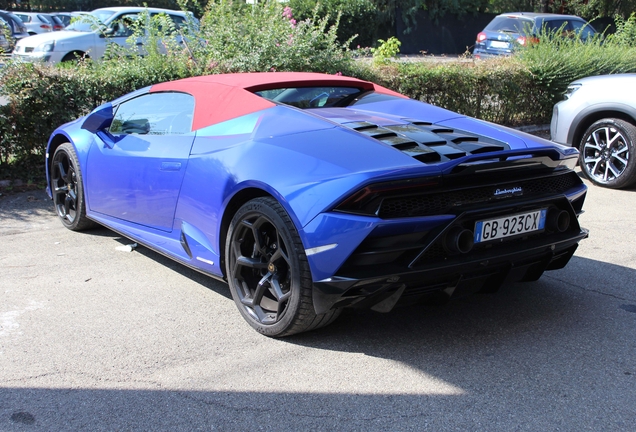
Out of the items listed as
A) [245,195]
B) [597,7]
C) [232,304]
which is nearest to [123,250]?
[232,304]

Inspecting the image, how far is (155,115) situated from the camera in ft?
15.3

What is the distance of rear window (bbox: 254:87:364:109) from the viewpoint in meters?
4.16

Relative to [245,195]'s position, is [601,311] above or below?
below

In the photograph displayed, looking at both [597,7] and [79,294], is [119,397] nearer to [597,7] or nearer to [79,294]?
[79,294]

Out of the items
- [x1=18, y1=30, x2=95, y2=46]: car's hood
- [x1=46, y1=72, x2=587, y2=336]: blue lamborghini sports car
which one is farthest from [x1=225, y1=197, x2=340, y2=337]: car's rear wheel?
[x1=18, y1=30, x2=95, y2=46]: car's hood

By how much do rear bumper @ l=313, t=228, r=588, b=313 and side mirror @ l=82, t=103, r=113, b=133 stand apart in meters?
2.74

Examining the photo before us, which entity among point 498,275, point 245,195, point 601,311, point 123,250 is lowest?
point 123,250

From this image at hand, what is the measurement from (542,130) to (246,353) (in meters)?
8.60

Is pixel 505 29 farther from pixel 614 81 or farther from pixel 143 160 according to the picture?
pixel 143 160

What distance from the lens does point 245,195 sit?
361cm

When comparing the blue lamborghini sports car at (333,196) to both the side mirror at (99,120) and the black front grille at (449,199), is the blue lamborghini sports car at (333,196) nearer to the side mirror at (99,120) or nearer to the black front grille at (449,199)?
the black front grille at (449,199)

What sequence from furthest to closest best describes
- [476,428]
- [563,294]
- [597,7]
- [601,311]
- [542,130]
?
[597,7], [542,130], [563,294], [601,311], [476,428]

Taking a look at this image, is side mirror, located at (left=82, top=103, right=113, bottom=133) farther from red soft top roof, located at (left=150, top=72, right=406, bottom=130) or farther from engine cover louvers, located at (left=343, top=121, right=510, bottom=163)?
engine cover louvers, located at (left=343, top=121, right=510, bottom=163)

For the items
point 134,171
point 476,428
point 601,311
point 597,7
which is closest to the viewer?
point 476,428
